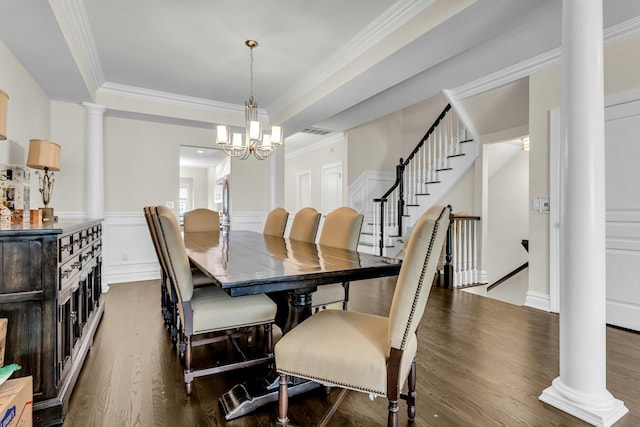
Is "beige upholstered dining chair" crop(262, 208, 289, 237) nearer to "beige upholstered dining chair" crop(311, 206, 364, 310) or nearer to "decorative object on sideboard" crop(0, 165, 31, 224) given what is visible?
"beige upholstered dining chair" crop(311, 206, 364, 310)

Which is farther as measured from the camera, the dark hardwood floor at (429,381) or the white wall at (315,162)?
the white wall at (315,162)

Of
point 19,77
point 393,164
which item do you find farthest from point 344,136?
point 19,77

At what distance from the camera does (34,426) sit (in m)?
1.46

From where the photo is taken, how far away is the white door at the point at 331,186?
741 cm

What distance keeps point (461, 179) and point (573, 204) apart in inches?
153

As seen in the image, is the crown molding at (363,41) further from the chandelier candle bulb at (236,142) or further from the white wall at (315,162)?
the white wall at (315,162)

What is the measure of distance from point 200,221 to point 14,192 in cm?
174

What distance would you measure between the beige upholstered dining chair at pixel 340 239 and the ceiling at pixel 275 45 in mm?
1537

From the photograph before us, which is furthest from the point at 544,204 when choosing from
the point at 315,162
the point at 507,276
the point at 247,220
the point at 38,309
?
the point at 315,162

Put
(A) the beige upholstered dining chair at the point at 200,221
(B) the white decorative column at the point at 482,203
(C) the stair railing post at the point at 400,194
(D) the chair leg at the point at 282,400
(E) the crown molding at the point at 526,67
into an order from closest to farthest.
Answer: (D) the chair leg at the point at 282,400 < (E) the crown molding at the point at 526,67 < (A) the beige upholstered dining chair at the point at 200,221 < (B) the white decorative column at the point at 482,203 < (C) the stair railing post at the point at 400,194

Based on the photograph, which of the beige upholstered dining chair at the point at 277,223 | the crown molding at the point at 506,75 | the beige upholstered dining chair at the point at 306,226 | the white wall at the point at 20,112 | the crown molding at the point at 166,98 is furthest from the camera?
the crown molding at the point at 166,98

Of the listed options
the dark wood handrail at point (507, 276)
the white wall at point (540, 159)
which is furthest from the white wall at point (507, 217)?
the white wall at point (540, 159)

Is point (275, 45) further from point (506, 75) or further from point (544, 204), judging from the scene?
point (544, 204)

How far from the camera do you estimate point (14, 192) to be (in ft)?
8.09
